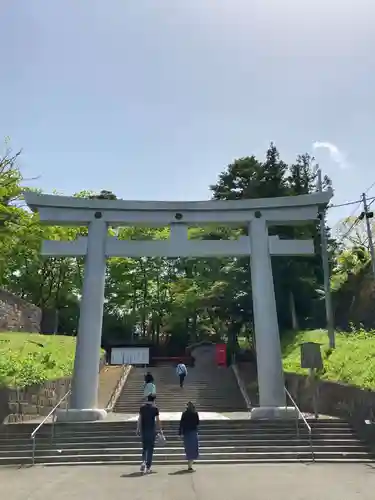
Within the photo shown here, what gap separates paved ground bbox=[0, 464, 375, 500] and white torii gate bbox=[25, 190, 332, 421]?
5.55m

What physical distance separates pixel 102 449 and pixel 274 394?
568cm

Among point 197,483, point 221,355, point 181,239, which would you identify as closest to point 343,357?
point 181,239

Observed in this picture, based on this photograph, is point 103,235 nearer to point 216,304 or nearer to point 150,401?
point 150,401

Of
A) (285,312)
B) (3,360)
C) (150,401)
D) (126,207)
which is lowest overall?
(150,401)

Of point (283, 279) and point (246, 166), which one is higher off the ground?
point (246, 166)

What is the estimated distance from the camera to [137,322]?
1609 inches

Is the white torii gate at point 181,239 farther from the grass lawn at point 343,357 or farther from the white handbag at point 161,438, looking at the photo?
the white handbag at point 161,438

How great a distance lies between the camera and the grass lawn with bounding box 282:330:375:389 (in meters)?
13.4

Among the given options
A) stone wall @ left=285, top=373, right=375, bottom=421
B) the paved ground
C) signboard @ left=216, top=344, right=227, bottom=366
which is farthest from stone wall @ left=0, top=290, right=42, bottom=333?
the paved ground

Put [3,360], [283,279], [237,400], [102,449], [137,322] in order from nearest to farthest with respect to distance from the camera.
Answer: [102,449] < [3,360] < [237,400] < [283,279] < [137,322]

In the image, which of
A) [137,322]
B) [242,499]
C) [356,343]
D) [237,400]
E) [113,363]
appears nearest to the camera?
[242,499]

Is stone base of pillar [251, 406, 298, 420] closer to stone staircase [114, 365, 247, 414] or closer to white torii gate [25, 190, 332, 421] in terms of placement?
white torii gate [25, 190, 332, 421]

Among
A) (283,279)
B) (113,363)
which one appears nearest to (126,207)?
(283,279)

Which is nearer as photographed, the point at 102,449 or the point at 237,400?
the point at 102,449
